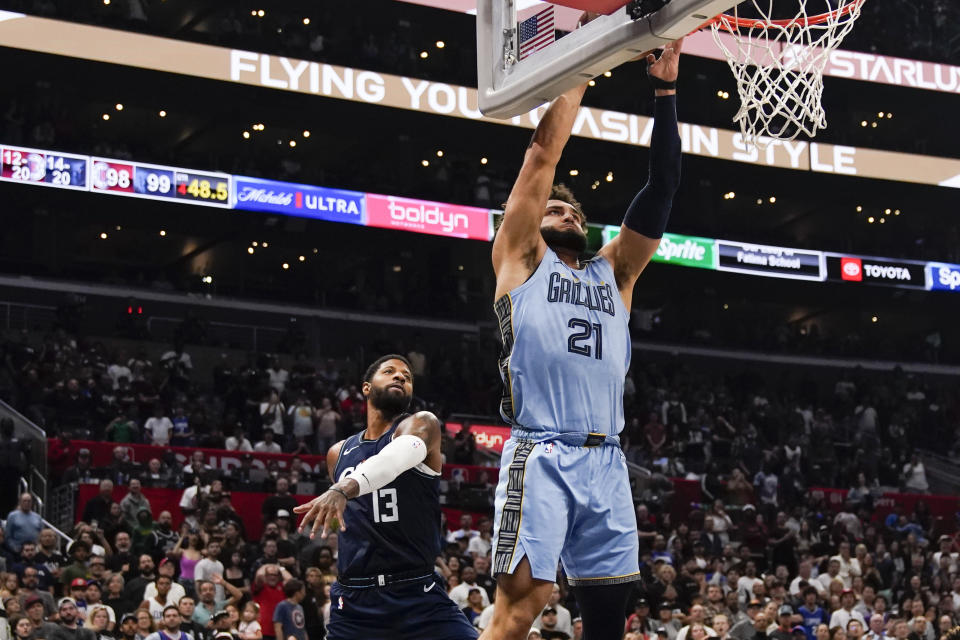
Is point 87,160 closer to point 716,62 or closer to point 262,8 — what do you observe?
point 262,8

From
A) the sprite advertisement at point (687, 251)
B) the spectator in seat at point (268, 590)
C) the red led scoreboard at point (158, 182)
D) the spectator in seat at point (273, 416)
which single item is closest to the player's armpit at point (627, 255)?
the spectator in seat at point (268, 590)

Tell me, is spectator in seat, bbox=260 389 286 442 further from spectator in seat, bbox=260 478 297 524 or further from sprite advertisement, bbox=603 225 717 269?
sprite advertisement, bbox=603 225 717 269

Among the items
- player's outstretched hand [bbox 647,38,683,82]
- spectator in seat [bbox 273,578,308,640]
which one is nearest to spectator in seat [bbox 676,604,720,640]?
spectator in seat [bbox 273,578,308,640]

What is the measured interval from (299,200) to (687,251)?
913 centimetres

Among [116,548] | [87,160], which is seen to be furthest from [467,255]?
[116,548]

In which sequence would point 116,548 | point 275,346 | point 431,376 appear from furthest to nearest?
point 275,346, point 431,376, point 116,548

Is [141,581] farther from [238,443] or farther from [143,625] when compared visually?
[238,443]

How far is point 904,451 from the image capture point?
28.2m

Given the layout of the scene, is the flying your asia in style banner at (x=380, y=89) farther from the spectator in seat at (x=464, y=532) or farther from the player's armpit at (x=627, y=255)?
the player's armpit at (x=627, y=255)

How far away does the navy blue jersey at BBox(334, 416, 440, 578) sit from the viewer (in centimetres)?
570

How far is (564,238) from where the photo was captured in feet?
16.2

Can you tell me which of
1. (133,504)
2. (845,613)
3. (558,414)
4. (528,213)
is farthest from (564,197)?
(845,613)

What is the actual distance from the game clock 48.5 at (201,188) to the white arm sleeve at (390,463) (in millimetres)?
21026

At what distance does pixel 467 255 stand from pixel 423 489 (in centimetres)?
2694
